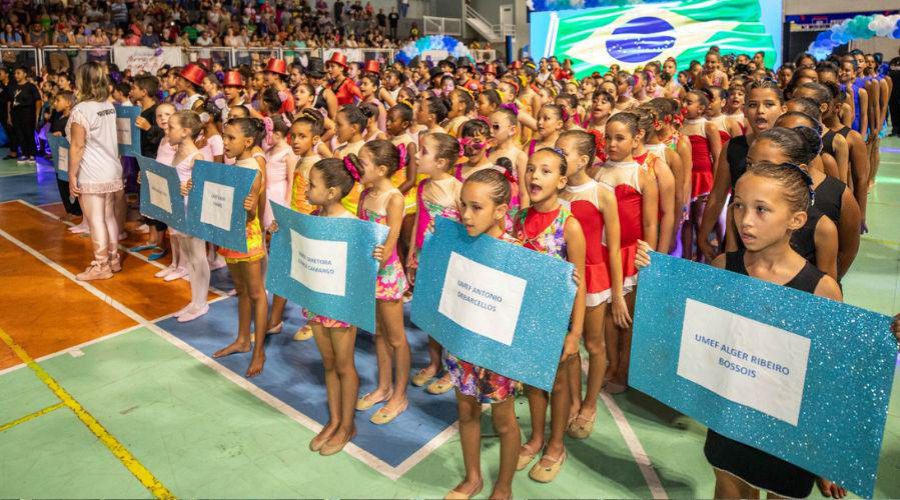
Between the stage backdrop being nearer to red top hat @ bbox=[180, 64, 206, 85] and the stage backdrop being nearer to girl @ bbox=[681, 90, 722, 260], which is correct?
girl @ bbox=[681, 90, 722, 260]

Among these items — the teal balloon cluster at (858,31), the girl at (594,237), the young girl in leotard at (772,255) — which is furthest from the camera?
the teal balloon cluster at (858,31)

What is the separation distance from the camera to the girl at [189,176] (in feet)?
17.2

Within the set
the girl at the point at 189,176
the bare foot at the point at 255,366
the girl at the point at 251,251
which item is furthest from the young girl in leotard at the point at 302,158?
the girl at the point at 189,176

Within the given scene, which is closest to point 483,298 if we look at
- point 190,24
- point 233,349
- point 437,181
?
point 437,181

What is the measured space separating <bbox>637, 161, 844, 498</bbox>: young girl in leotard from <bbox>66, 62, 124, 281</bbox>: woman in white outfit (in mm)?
5989

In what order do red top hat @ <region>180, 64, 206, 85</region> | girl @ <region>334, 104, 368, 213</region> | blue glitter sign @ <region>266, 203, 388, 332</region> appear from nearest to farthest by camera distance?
1. blue glitter sign @ <region>266, 203, 388, 332</region>
2. girl @ <region>334, 104, 368, 213</region>
3. red top hat @ <region>180, 64, 206, 85</region>

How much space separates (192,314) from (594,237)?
379 centimetres

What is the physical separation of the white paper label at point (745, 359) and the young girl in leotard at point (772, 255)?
22 centimetres

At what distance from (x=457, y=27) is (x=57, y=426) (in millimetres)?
31830

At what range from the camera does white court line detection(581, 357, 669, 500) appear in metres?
3.21

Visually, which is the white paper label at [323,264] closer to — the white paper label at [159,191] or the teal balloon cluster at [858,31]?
the white paper label at [159,191]

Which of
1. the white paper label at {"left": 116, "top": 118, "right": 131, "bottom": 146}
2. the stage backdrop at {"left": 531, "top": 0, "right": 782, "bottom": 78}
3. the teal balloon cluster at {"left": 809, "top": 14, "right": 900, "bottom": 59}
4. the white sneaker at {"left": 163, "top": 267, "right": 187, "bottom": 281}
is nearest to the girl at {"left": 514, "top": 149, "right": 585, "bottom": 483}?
the white sneaker at {"left": 163, "top": 267, "right": 187, "bottom": 281}

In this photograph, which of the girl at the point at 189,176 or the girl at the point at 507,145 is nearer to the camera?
the girl at the point at 507,145

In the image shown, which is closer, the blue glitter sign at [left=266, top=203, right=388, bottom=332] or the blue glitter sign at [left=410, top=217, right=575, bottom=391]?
the blue glitter sign at [left=410, top=217, right=575, bottom=391]
